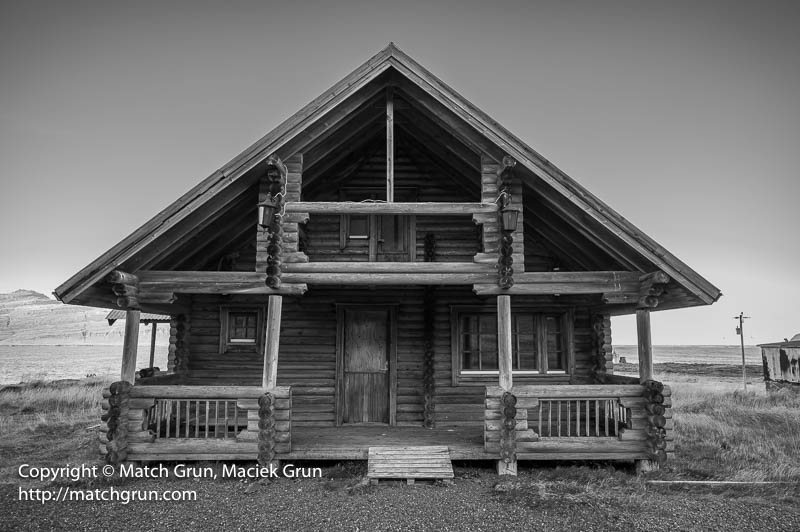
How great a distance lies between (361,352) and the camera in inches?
436

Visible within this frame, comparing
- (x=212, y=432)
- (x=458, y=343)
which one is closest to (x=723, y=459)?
(x=458, y=343)

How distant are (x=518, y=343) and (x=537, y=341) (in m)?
0.45

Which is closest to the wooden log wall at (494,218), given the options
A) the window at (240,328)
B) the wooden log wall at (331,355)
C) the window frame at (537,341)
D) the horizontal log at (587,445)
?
the wooden log wall at (331,355)

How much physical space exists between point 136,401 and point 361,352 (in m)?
4.73

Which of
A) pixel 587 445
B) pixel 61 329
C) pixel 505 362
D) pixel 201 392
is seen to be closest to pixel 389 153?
pixel 505 362

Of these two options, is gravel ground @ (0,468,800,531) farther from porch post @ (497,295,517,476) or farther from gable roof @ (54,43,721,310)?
gable roof @ (54,43,721,310)

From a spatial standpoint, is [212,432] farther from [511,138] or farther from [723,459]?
[723,459]

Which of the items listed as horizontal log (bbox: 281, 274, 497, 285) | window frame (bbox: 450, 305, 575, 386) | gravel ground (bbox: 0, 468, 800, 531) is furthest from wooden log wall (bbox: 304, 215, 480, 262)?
gravel ground (bbox: 0, 468, 800, 531)

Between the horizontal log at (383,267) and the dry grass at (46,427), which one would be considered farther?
the dry grass at (46,427)

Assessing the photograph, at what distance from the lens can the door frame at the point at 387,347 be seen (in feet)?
35.2

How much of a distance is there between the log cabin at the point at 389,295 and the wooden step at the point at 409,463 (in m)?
0.05

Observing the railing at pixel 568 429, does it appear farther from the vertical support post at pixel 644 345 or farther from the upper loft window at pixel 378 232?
the upper loft window at pixel 378 232

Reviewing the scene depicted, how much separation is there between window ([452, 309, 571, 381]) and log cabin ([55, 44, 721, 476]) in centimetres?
4

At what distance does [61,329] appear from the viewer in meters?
114
